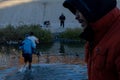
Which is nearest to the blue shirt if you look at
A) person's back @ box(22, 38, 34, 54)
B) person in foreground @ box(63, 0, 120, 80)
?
person's back @ box(22, 38, 34, 54)

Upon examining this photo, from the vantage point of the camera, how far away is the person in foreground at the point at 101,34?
10.9ft

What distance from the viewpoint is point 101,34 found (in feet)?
11.3

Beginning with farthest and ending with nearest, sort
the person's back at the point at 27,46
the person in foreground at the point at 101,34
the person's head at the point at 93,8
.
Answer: the person's back at the point at 27,46 < the person's head at the point at 93,8 < the person in foreground at the point at 101,34

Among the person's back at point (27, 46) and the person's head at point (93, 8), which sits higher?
the person's back at point (27, 46)

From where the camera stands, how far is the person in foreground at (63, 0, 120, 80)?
3333mm

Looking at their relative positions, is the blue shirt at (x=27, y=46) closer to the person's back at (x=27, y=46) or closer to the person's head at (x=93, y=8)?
the person's back at (x=27, y=46)

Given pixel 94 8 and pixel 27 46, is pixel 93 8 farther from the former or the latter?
pixel 27 46

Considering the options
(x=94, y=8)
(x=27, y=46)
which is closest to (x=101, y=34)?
(x=94, y=8)

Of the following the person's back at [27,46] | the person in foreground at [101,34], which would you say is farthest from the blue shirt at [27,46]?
the person in foreground at [101,34]

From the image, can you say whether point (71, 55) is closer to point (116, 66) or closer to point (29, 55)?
point (29, 55)

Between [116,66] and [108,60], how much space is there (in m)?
0.07

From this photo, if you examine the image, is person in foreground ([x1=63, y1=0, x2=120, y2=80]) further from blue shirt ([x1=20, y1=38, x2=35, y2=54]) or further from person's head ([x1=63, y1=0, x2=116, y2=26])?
Result: blue shirt ([x1=20, y1=38, x2=35, y2=54])

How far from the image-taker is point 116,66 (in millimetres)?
3293

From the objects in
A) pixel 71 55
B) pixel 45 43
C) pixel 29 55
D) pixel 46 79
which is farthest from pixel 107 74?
pixel 45 43
